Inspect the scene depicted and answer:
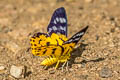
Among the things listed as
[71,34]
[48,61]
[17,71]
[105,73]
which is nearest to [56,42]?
A: [48,61]

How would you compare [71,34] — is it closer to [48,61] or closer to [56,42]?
[56,42]

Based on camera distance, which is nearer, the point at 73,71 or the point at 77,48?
the point at 73,71

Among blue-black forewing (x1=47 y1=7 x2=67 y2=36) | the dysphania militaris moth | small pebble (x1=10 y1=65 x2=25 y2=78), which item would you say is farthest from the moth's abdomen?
blue-black forewing (x1=47 y1=7 x2=67 y2=36)

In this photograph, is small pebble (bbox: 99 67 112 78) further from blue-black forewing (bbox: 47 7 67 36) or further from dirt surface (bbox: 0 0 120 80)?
blue-black forewing (bbox: 47 7 67 36)

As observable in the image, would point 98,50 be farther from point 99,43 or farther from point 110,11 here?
point 110,11

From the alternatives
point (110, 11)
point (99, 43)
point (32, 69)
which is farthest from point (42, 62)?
point (110, 11)

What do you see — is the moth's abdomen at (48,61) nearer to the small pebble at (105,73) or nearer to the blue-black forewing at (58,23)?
the blue-black forewing at (58,23)

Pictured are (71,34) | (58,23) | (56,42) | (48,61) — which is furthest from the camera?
(71,34)
